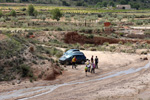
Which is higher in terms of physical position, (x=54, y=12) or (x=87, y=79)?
(x=54, y=12)

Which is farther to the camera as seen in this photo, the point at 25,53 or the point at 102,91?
the point at 25,53

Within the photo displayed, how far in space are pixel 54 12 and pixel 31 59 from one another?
48.8 meters

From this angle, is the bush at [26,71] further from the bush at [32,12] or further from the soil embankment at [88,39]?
the bush at [32,12]

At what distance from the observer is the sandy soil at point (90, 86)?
16.7m

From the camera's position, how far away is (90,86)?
19234 mm

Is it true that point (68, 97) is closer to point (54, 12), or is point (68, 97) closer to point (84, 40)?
point (84, 40)

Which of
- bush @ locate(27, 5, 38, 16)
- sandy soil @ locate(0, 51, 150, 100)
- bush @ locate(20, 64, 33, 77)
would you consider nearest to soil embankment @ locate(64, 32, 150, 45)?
sandy soil @ locate(0, 51, 150, 100)

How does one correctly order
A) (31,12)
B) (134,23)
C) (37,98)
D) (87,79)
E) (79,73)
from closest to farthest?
(37,98) < (87,79) < (79,73) < (134,23) < (31,12)

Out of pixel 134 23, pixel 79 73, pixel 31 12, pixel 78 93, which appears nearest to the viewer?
pixel 78 93

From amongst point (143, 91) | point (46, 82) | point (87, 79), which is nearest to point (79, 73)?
point (87, 79)

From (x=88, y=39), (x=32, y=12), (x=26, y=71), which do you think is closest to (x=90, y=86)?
(x=26, y=71)

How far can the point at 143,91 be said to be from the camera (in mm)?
18500

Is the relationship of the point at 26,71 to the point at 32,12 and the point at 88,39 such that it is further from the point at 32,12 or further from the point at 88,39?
the point at 32,12

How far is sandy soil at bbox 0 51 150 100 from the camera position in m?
16.7
